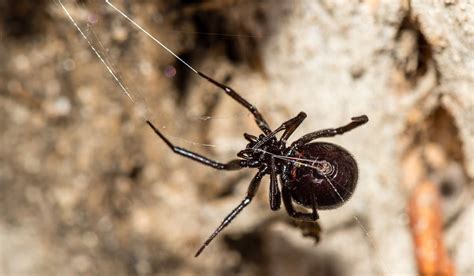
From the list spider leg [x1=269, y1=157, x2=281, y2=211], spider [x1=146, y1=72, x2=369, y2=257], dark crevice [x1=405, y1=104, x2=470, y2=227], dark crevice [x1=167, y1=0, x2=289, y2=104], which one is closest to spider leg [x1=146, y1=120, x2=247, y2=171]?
spider [x1=146, y1=72, x2=369, y2=257]

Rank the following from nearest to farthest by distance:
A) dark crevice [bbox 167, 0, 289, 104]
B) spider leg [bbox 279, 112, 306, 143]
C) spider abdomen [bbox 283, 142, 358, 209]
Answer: spider abdomen [bbox 283, 142, 358, 209] → spider leg [bbox 279, 112, 306, 143] → dark crevice [bbox 167, 0, 289, 104]

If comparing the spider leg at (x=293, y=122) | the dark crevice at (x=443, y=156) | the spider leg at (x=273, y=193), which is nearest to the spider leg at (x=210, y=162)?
the spider leg at (x=273, y=193)

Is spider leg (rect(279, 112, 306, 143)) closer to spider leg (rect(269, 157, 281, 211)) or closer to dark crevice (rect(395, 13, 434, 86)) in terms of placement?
spider leg (rect(269, 157, 281, 211))

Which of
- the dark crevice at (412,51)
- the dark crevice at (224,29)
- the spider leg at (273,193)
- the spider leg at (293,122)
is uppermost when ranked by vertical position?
the dark crevice at (224,29)

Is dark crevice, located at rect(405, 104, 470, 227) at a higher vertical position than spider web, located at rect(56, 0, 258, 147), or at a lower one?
lower

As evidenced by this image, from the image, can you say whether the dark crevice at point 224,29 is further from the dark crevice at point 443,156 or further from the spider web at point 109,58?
the dark crevice at point 443,156

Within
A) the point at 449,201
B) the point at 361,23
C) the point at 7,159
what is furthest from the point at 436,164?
the point at 7,159

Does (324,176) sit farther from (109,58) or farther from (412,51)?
(109,58)
